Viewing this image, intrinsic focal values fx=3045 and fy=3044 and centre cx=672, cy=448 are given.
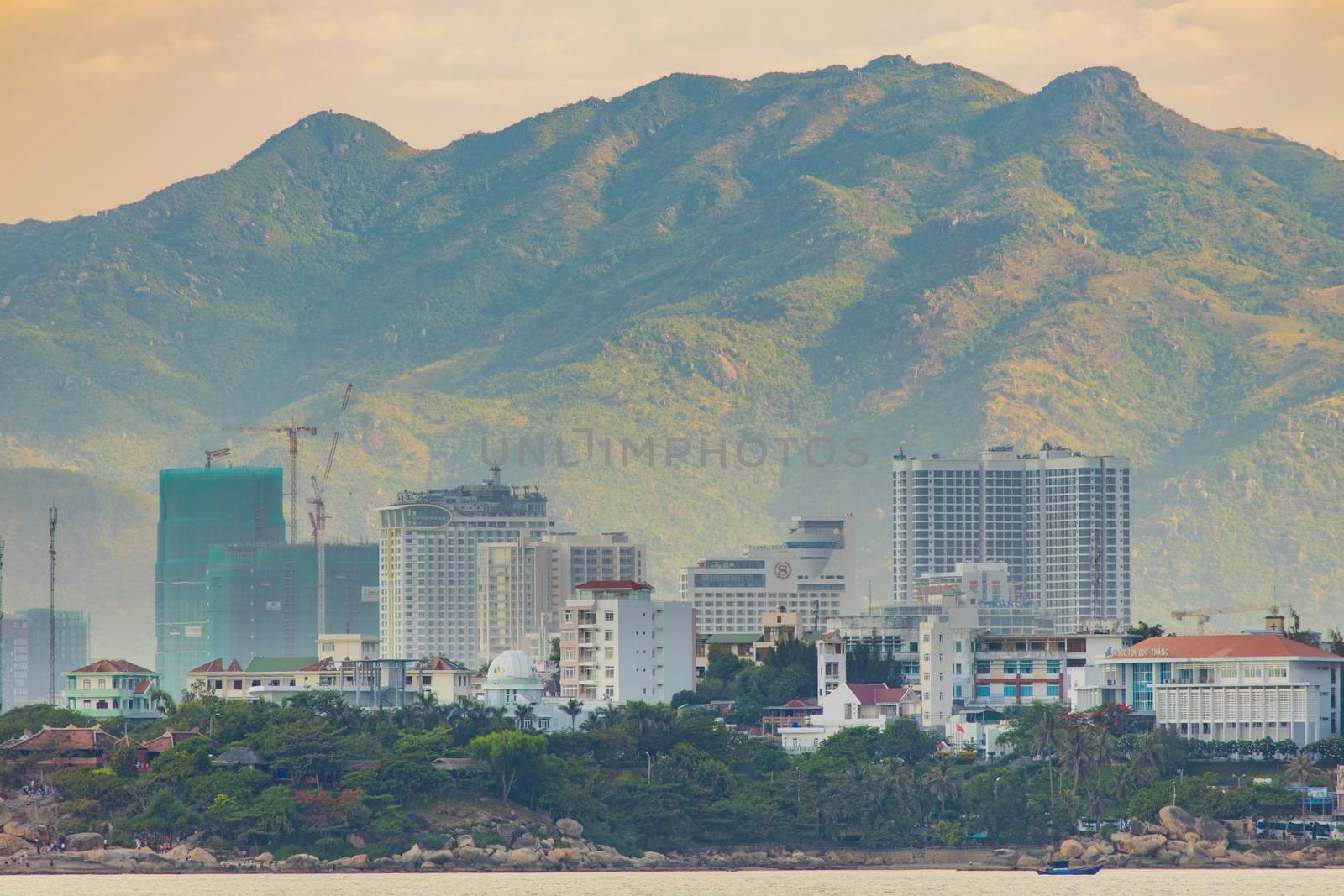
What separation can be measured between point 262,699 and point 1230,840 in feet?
202

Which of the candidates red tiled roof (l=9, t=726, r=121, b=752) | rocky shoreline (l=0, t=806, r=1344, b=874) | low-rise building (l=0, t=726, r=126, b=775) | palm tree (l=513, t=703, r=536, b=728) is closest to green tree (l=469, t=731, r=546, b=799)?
rocky shoreline (l=0, t=806, r=1344, b=874)

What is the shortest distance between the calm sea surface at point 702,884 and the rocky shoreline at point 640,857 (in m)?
1.34

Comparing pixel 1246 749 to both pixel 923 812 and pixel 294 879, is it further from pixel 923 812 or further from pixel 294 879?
pixel 294 879

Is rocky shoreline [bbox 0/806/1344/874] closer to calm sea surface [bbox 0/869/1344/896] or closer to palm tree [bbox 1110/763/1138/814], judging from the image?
calm sea surface [bbox 0/869/1344/896]

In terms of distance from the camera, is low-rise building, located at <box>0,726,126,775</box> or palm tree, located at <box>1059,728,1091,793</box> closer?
palm tree, located at <box>1059,728,1091,793</box>

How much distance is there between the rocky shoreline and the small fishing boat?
0.42m

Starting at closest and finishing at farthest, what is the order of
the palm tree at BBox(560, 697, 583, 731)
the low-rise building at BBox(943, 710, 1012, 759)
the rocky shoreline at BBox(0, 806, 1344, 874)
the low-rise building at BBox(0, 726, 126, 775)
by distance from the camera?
the rocky shoreline at BBox(0, 806, 1344, 874)
the low-rise building at BBox(0, 726, 126, 775)
the low-rise building at BBox(943, 710, 1012, 759)
the palm tree at BBox(560, 697, 583, 731)

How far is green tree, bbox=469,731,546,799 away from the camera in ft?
572

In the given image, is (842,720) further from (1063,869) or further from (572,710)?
(1063,869)

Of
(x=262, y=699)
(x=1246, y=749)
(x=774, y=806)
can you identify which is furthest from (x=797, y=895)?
(x=262, y=699)

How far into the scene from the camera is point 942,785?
579 ft

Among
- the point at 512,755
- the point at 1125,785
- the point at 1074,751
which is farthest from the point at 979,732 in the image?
the point at 512,755

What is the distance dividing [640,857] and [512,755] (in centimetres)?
939

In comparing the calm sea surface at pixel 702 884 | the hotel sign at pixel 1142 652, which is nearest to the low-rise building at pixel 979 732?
the hotel sign at pixel 1142 652
